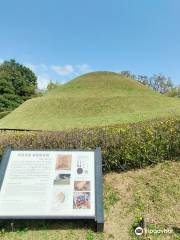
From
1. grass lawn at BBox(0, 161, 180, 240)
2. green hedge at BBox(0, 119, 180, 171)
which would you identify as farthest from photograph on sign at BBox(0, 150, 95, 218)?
green hedge at BBox(0, 119, 180, 171)

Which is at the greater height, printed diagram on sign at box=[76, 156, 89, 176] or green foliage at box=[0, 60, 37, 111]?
green foliage at box=[0, 60, 37, 111]

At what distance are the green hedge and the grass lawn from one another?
0.37 meters

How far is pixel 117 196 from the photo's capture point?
7734mm

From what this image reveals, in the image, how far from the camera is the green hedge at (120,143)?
8789 mm

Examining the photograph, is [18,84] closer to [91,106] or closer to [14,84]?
[14,84]

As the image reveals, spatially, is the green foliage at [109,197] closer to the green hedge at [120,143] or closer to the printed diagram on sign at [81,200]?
the green hedge at [120,143]

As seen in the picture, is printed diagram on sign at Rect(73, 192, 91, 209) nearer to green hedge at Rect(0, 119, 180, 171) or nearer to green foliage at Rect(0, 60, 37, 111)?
green hedge at Rect(0, 119, 180, 171)

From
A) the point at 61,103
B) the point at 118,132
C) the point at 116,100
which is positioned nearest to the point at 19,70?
the point at 61,103

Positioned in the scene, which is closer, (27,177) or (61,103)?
(27,177)

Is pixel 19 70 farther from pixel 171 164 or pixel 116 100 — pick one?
pixel 171 164

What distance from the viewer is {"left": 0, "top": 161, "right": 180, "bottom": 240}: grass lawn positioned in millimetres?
6340

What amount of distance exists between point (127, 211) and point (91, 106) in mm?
38549

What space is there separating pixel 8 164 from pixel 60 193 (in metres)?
1.43

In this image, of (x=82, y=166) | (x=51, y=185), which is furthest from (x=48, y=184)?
(x=82, y=166)
